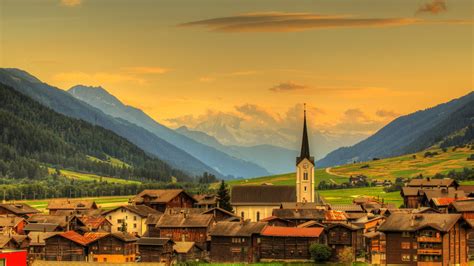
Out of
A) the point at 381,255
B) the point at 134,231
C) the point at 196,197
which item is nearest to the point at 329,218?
the point at 381,255

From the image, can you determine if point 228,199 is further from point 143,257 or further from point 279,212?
point 143,257

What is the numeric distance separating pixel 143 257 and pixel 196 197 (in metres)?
56.1

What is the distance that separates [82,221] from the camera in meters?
166

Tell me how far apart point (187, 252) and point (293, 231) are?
14.1 meters

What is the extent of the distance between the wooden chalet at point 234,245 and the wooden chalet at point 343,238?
9886mm

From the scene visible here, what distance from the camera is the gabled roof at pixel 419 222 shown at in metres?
128

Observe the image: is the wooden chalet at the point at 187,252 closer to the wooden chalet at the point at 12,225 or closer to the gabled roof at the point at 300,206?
the gabled roof at the point at 300,206

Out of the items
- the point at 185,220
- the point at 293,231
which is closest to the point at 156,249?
the point at 185,220

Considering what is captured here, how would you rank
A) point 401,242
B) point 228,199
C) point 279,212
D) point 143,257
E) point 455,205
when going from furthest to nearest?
point 228,199 < point 279,212 < point 455,205 < point 143,257 < point 401,242

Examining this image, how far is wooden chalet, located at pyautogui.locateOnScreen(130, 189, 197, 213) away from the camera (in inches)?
7279

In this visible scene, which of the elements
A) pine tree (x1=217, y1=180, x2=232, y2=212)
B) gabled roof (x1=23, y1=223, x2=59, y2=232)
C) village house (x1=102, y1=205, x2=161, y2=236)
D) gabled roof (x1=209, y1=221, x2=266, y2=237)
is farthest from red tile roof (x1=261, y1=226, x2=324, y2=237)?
pine tree (x1=217, y1=180, x2=232, y2=212)

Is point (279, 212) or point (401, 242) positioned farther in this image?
point (279, 212)

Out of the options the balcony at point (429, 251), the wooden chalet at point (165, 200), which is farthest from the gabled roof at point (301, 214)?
the balcony at point (429, 251)

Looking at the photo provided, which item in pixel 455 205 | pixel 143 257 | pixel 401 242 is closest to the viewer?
pixel 401 242
